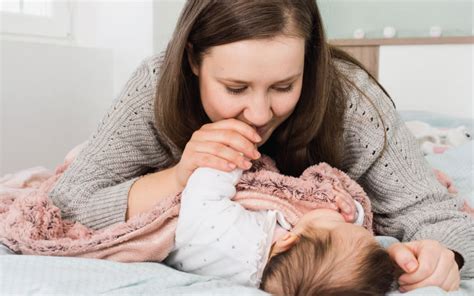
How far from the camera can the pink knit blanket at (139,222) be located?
0.97 meters

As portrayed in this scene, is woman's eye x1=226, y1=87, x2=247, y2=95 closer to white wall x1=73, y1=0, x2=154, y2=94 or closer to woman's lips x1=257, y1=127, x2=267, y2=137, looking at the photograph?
woman's lips x1=257, y1=127, x2=267, y2=137

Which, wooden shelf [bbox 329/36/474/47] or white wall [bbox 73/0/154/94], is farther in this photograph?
wooden shelf [bbox 329/36/474/47]

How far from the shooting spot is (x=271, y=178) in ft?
3.40

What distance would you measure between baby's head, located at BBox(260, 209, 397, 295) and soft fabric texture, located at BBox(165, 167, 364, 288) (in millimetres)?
36

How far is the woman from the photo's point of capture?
0.99m

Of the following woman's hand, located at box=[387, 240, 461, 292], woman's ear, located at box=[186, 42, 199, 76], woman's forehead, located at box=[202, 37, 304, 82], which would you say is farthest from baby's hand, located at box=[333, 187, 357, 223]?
woman's ear, located at box=[186, 42, 199, 76]

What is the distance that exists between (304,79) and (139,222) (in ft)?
1.45

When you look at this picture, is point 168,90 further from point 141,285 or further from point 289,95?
point 141,285

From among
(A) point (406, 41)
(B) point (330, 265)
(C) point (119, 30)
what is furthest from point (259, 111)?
(A) point (406, 41)

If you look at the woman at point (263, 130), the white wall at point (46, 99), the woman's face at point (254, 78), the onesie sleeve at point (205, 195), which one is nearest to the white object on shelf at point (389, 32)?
the white wall at point (46, 99)

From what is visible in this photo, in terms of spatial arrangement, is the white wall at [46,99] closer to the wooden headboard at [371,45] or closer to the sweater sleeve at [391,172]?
the wooden headboard at [371,45]

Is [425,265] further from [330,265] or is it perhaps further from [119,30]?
[119,30]

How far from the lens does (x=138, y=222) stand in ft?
3.25

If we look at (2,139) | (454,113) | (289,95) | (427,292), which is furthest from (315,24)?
(454,113)
